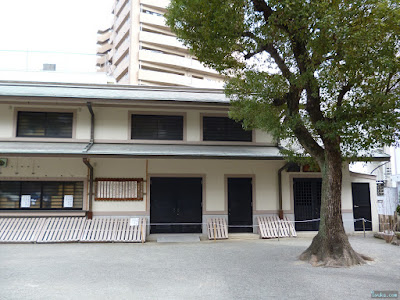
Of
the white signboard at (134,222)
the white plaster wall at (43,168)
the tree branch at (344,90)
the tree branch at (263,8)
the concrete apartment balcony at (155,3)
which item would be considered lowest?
the white signboard at (134,222)

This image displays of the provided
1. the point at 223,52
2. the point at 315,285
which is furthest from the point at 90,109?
the point at 315,285

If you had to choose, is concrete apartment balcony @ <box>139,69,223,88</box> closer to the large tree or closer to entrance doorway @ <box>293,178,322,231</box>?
entrance doorway @ <box>293,178,322,231</box>

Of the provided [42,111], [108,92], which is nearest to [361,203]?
[108,92]

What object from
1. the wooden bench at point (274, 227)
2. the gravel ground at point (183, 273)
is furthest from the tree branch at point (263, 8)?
the wooden bench at point (274, 227)

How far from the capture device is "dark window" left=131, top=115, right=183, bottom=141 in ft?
45.2

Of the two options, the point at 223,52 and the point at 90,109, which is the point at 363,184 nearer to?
the point at 223,52

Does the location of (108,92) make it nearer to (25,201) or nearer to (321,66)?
(25,201)

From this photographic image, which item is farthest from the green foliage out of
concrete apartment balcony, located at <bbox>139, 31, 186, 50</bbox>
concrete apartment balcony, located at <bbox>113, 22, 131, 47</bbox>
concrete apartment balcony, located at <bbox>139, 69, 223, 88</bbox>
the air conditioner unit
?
concrete apartment balcony, located at <bbox>113, 22, 131, 47</bbox>

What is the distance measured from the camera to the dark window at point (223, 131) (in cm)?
1420

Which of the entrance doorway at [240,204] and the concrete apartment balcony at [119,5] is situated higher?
the concrete apartment balcony at [119,5]

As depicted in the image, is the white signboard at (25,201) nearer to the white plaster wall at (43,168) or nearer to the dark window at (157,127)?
the white plaster wall at (43,168)

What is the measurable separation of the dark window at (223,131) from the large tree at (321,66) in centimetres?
362

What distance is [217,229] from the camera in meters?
13.3

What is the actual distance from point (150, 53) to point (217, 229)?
34.7 meters
